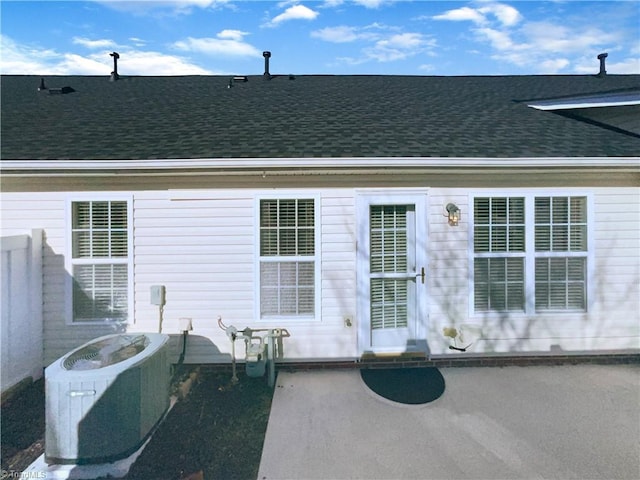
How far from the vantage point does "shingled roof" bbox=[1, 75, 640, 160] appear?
4.22 metres

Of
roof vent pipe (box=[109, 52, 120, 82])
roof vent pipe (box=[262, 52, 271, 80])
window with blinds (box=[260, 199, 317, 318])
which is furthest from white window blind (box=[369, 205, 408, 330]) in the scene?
roof vent pipe (box=[109, 52, 120, 82])

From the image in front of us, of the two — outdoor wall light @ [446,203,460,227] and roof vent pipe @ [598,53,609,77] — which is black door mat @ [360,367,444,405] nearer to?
outdoor wall light @ [446,203,460,227]

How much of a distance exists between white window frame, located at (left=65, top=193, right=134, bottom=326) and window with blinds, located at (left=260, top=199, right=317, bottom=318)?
5.44 feet

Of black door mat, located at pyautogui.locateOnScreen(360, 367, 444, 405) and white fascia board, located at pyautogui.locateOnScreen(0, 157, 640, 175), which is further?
white fascia board, located at pyautogui.locateOnScreen(0, 157, 640, 175)

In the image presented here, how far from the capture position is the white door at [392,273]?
14.0ft

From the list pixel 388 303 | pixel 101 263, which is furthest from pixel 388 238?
pixel 101 263

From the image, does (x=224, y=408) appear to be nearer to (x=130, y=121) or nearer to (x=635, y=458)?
(x=635, y=458)

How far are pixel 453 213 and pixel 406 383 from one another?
2.17 m

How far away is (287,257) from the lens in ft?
14.0

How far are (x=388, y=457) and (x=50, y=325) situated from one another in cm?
431

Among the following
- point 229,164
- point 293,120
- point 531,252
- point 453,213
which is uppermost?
point 293,120

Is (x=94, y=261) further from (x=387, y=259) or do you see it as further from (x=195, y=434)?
(x=387, y=259)

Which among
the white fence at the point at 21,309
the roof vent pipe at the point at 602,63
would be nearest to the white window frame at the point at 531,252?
the white fence at the point at 21,309

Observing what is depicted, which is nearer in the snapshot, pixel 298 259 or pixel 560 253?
pixel 298 259
